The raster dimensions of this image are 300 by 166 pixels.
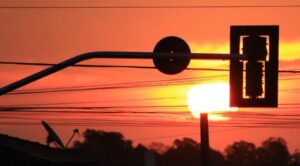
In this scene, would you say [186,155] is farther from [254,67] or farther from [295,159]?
[254,67]

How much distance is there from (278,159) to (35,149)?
114m

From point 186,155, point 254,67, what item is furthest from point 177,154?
point 254,67

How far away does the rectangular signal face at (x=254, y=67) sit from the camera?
17.4 m

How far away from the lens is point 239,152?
166 metres

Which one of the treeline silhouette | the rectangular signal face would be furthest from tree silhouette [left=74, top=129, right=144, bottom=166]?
the rectangular signal face

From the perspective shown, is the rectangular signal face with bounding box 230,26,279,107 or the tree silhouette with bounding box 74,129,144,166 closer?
the rectangular signal face with bounding box 230,26,279,107

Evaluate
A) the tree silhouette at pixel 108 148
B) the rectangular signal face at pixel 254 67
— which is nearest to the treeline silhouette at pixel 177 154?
the tree silhouette at pixel 108 148

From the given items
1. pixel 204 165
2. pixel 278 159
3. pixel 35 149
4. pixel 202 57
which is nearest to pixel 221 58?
pixel 202 57

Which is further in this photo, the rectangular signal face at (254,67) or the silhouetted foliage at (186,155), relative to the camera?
the silhouetted foliage at (186,155)

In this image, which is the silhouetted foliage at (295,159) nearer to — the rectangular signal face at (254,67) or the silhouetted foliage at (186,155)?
the silhouetted foliage at (186,155)

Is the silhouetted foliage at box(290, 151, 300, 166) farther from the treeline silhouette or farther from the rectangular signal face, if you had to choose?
the rectangular signal face

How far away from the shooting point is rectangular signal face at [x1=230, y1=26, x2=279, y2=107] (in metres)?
17.4

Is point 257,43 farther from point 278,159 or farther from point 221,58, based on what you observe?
point 278,159

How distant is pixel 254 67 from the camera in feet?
57.1
